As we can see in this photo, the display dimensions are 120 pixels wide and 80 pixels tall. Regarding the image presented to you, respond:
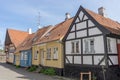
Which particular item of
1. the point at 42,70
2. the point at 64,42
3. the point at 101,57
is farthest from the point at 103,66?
the point at 42,70

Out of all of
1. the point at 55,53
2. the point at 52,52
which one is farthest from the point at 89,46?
the point at 52,52

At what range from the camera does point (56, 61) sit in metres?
17.4

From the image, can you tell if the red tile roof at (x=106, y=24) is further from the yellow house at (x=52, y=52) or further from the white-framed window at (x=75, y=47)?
the yellow house at (x=52, y=52)

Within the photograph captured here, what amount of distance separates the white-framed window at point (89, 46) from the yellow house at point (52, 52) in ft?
11.2

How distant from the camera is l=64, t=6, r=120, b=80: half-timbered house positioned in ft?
40.8

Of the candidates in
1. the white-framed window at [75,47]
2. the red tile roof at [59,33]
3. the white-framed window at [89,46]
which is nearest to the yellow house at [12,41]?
the red tile roof at [59,33]

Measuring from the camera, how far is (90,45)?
1360 centimetres

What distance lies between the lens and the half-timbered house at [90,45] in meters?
12.4

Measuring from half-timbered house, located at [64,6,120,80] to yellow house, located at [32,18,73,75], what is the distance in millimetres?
764

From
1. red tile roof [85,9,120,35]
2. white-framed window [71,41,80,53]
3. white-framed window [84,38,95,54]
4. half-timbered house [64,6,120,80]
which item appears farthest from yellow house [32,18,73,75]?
red tile roof [85,9,120,35]

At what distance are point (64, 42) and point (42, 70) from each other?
5.00m

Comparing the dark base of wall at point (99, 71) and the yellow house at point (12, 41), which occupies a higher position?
the yellow house at point (12, 41)

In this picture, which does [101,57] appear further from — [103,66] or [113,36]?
[113,36]

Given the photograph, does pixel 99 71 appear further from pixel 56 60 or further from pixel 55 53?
pixel 55 53
